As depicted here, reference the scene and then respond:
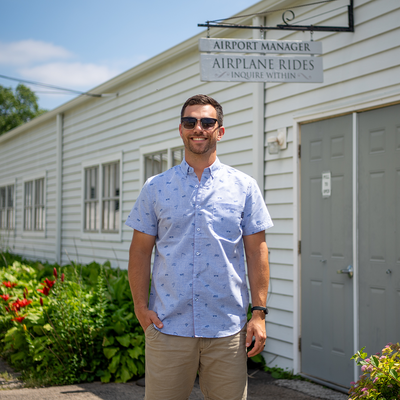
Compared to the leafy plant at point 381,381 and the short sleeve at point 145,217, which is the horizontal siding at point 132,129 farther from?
the short sleeve at point 145,217

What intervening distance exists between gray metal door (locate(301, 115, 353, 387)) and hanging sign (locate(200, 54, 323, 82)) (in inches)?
22.6

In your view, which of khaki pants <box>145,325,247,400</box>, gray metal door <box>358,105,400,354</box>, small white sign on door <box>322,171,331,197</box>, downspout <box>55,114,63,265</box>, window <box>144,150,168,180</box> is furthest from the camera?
downspout <box>55,114,63,265</box>

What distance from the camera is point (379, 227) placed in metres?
4.25

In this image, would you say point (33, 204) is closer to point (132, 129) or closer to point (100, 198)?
point (100, 198)

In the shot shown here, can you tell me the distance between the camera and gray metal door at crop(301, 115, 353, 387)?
454cm

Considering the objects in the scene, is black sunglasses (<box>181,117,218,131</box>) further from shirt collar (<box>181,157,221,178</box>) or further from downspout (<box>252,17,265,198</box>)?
downspout (<box>252,17,265,198</box>)

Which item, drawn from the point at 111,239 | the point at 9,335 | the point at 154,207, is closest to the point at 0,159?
the point at 111,239

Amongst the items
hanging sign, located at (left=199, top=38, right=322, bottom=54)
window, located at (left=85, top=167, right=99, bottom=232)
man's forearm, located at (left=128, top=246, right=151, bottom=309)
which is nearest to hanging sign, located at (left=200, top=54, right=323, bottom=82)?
hanging sign, located at (left=199, top=38, right=322, bottom=54)

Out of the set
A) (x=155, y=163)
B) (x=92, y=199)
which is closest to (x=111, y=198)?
(x=92, y=199)

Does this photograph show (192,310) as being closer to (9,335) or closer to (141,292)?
(141,292)

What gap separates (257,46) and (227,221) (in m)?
2.57

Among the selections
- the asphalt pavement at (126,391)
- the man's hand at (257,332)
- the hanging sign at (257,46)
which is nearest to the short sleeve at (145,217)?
the man's hand at (257,332)

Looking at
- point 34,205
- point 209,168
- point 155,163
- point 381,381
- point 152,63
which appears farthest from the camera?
point 34,205

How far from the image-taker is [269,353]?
5.40 m
